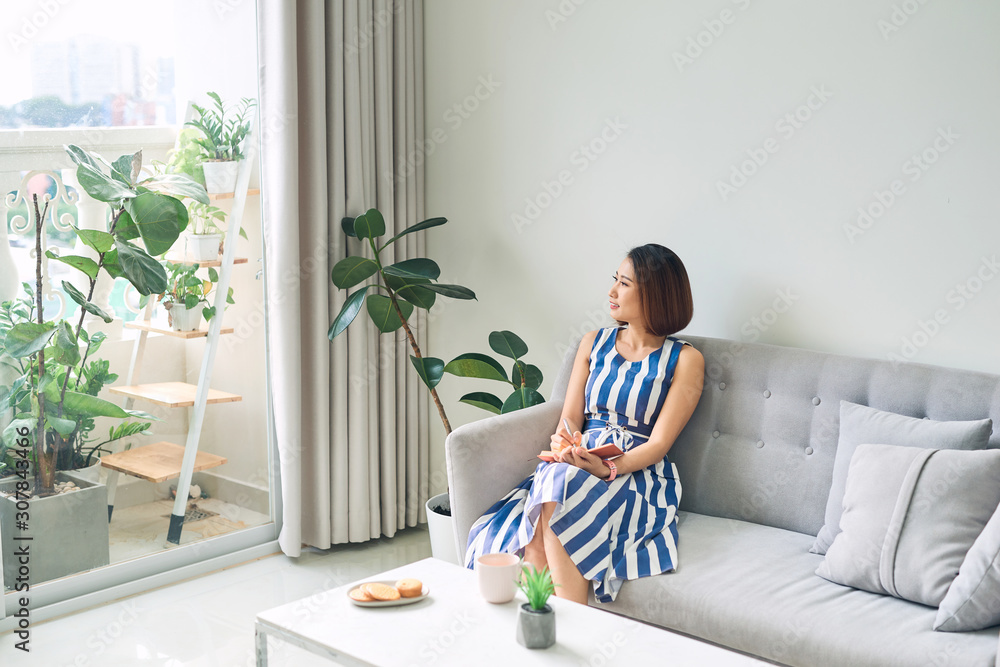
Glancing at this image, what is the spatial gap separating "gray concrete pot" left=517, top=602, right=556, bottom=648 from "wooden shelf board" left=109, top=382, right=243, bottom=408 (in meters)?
1.87

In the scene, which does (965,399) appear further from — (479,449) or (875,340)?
(479,449)

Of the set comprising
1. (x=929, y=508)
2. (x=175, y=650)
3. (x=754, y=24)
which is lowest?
(x=175, y=650)

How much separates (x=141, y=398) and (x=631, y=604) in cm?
183

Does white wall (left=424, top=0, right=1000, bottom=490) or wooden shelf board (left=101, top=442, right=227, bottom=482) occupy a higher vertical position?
white wall (left=424, top=0, right=1000, bottom=490)

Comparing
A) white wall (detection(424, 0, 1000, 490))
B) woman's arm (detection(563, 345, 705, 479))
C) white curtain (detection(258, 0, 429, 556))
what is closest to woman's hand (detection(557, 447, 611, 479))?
woman's arm (detection(563, 345, 705, 479))

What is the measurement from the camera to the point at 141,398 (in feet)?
9.81

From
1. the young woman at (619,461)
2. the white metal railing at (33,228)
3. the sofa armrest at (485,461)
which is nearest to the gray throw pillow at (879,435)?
the young woman at (619,461)

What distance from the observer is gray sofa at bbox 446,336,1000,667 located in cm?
184

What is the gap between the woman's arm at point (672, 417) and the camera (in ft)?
7.77

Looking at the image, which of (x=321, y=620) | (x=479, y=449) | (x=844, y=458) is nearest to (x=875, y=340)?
(x=844, y=458)

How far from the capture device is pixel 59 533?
2.76 m

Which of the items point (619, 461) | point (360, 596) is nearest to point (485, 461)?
point (619, 461)

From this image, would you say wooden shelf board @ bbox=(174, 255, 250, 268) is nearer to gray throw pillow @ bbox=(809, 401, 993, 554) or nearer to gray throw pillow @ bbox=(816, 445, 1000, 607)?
gray throw pillow @ bbox=(809, 401, 993, 554)

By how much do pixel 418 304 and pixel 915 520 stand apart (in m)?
1.79
